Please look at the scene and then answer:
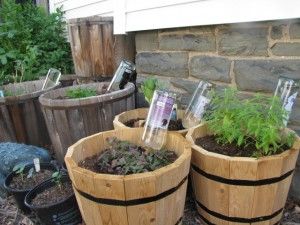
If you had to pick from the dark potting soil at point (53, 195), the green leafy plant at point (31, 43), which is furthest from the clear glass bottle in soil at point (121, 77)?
the green leafy plant at point (31, 43)

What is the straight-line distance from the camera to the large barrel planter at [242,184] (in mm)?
1721

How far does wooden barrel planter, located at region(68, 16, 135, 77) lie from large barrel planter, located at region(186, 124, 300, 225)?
6.52 ft

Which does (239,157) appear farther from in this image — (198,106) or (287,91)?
(198,106)

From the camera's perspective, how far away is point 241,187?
177 centimetres

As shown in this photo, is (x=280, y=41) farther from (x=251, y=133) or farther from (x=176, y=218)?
(x=176, y=218)

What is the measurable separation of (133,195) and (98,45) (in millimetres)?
2384

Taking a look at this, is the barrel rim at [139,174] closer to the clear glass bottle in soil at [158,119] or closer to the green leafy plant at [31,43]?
the clear glass bottle in soil at [158,119]

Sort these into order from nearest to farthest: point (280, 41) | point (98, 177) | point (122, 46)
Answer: point (98, 177), point (280, 41), point (122, 46)

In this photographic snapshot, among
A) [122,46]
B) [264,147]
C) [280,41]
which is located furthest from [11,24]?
[264,147]

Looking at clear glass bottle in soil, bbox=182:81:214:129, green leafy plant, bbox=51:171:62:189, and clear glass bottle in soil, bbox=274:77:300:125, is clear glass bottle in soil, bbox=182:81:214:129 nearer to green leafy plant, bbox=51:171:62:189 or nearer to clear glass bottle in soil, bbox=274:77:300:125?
clear glass bottle in soil, bbox=274:77:300:125

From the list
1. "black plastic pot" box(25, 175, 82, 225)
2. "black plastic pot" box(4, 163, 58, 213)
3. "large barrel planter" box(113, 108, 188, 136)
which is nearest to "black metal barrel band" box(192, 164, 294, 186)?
"large barrel planter" box(113, 108, 188, 136)

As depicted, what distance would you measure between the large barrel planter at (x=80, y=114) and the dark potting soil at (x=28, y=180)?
0.30 meters

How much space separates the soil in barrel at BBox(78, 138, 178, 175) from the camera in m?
1.80

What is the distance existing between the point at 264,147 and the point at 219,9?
1096mm
